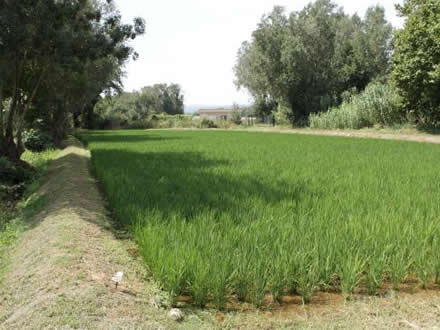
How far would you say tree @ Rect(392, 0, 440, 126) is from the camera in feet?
73.5

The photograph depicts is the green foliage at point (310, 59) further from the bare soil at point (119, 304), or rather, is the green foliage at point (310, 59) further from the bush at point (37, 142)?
the bare soil at point (119, 304)

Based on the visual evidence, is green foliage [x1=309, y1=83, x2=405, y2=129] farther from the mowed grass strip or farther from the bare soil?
the bare soil

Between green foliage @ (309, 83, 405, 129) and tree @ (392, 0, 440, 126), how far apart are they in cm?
138

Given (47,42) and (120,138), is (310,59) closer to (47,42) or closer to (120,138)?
(120,138)

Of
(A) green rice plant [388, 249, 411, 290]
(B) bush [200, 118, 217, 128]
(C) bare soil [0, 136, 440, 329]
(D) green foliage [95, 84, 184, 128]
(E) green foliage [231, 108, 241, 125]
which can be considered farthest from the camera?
(D) green foliage [95, 84, 184, 128]

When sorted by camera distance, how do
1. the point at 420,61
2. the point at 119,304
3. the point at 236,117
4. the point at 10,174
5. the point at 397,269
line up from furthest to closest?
1. the point at 236,117
2. the point at 420,61
3. the point at 10,174
4. the point at 397,269
5. the point at 119,304

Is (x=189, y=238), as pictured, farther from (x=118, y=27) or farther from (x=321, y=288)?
(x=118, y=27)

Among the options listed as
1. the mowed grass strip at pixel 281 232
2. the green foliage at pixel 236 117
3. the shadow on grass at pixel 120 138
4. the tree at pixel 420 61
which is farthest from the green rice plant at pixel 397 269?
the green foliage at pixel 236 117

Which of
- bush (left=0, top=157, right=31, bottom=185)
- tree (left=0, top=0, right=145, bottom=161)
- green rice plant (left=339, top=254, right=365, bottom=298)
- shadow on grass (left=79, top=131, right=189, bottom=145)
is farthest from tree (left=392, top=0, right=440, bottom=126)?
green rice plant (left=339, top=254, right=365, bottom=298)

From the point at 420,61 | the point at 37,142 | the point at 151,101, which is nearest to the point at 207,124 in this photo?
the point at 37,142

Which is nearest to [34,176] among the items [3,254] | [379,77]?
[3,254]

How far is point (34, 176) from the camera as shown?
41.9ft

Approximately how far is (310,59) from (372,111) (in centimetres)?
1392

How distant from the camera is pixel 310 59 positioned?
40.3 meters
